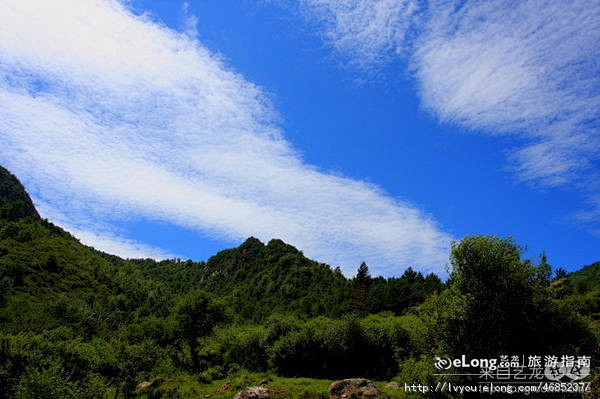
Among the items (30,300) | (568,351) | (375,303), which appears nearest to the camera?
(568,351)

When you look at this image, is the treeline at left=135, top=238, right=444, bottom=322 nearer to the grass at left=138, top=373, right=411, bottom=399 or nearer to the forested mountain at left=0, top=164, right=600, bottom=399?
the forested mountain at left=0, top=164, right=600, bottom=399

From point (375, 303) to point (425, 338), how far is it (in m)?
86.8

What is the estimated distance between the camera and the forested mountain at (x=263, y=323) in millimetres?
22859

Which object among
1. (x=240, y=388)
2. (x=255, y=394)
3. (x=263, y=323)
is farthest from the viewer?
(x=263, y=323)

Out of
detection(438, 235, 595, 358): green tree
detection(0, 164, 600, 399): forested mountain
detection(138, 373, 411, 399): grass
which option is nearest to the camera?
detection(438, 235, 595, 358): green tree

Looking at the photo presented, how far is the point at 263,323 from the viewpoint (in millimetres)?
85875

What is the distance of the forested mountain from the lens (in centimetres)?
2286

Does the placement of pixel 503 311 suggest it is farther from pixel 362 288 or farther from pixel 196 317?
pixel 362 288

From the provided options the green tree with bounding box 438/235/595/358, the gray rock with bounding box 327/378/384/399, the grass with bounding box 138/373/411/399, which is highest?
the green tree with bounding box 438/235/595/358

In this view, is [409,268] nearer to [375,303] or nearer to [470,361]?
[375,303]

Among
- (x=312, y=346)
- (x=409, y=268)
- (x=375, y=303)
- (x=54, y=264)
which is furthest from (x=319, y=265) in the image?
(x=312, y=346)

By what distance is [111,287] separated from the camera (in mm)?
139875

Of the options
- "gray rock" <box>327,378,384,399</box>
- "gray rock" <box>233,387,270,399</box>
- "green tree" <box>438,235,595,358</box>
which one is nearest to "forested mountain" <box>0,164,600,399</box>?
"green tree" <box>438,235,595,358</box>

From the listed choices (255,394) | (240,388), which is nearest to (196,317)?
(240,388)
